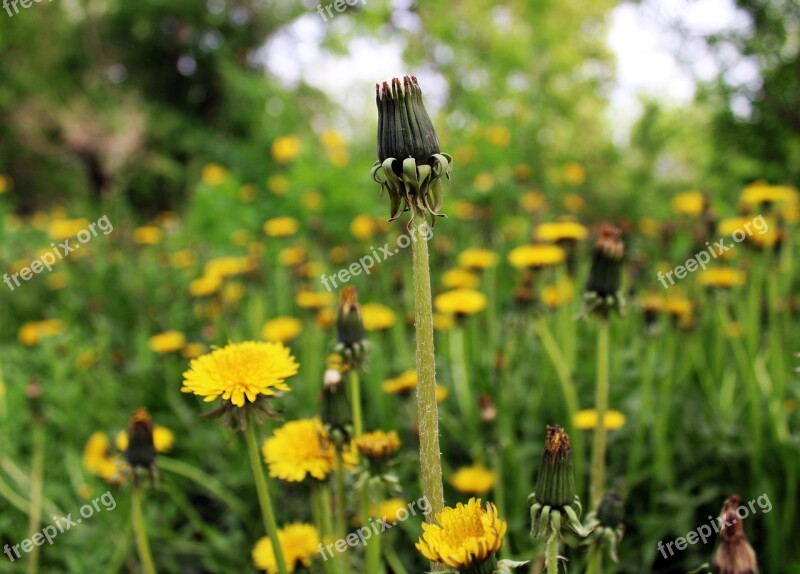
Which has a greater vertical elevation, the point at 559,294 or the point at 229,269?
the point at 229,269

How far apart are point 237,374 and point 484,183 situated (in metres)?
3.12

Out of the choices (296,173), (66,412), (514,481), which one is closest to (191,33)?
(296,173)

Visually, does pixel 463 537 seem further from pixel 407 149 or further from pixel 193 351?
pixel 193 351

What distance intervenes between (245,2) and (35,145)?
345cm

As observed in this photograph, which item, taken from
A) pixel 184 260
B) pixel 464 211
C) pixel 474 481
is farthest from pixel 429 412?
pixel 184 260

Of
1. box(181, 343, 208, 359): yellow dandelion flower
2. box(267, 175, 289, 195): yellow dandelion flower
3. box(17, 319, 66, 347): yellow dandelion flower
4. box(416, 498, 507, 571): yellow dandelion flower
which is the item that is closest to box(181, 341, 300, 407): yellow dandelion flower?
box(416, 498, 507, 571): yellow dandelion flower

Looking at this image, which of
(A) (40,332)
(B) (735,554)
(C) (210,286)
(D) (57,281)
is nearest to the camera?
(B) (735,554)

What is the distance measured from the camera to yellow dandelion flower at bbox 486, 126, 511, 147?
4562 millimetres

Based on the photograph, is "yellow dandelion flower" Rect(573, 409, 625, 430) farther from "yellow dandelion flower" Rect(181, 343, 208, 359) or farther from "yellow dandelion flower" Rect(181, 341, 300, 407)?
"yellow dandelion flower" Rect(181, 343, 208, 359)

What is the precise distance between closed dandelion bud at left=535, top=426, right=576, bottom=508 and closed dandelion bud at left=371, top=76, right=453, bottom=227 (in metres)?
0.34

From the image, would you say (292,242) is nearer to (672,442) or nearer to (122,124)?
(672,442)

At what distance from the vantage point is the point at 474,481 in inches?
68.9

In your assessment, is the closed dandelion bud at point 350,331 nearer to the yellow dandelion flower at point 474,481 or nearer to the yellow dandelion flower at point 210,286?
the yellow dandelion flower at point 474,481

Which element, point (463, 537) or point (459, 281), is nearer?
point (463, 537)
